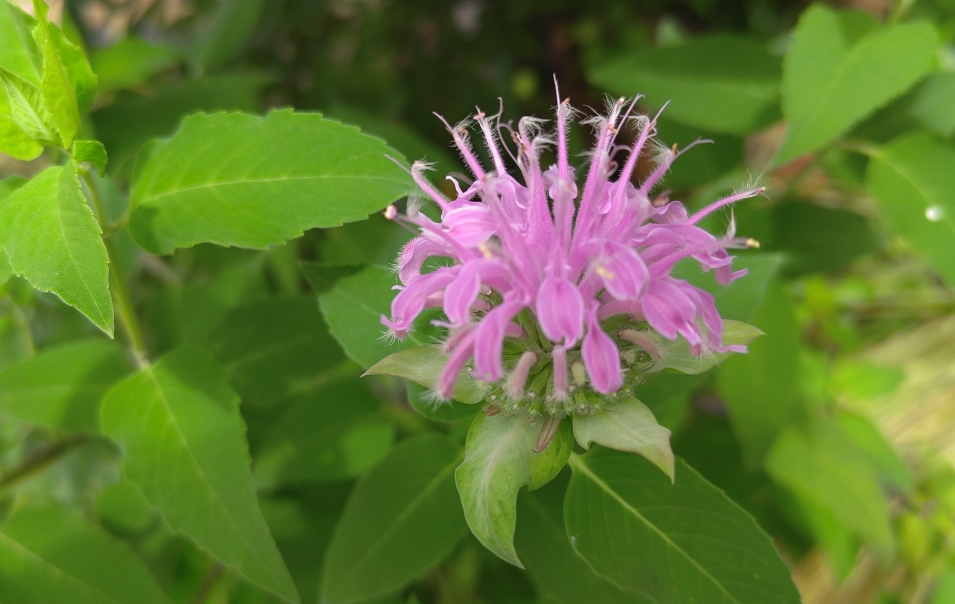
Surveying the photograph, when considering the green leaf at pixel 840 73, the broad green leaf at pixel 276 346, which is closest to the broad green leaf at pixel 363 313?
the broad green leaf at pixel 276 346

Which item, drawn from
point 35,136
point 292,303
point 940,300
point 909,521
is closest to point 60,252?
point 35,136

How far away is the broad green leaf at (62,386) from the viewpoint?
707 millimetres

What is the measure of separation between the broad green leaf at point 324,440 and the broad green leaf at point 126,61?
0.61 m

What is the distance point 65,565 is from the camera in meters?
0.63

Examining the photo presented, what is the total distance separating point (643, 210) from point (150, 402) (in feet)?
1.65

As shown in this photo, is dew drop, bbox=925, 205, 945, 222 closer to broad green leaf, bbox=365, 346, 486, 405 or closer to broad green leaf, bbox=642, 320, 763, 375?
broad green leaf, bbox=642, 320, 763, 375

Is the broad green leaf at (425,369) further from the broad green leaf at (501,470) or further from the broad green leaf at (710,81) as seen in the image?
the broad green leaf at (710,81)

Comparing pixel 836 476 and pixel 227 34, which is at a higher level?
pixel 227 34

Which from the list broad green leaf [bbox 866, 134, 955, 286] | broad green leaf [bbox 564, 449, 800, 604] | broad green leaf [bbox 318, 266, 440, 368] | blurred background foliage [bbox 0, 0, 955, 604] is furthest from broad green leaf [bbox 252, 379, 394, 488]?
broad green leaf [bbox 866, 134, 955, 286]

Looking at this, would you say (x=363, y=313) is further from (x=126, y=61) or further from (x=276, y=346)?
(x=126, y=61)

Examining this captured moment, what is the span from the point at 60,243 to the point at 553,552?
574 mm

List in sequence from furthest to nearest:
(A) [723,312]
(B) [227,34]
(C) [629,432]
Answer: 1. (B) [227,34]
2. (A) [723,312]
3. (C) [629,432]

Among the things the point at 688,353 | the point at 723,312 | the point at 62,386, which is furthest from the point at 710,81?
the point at 62,386

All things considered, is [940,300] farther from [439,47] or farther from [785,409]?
[439,47]
